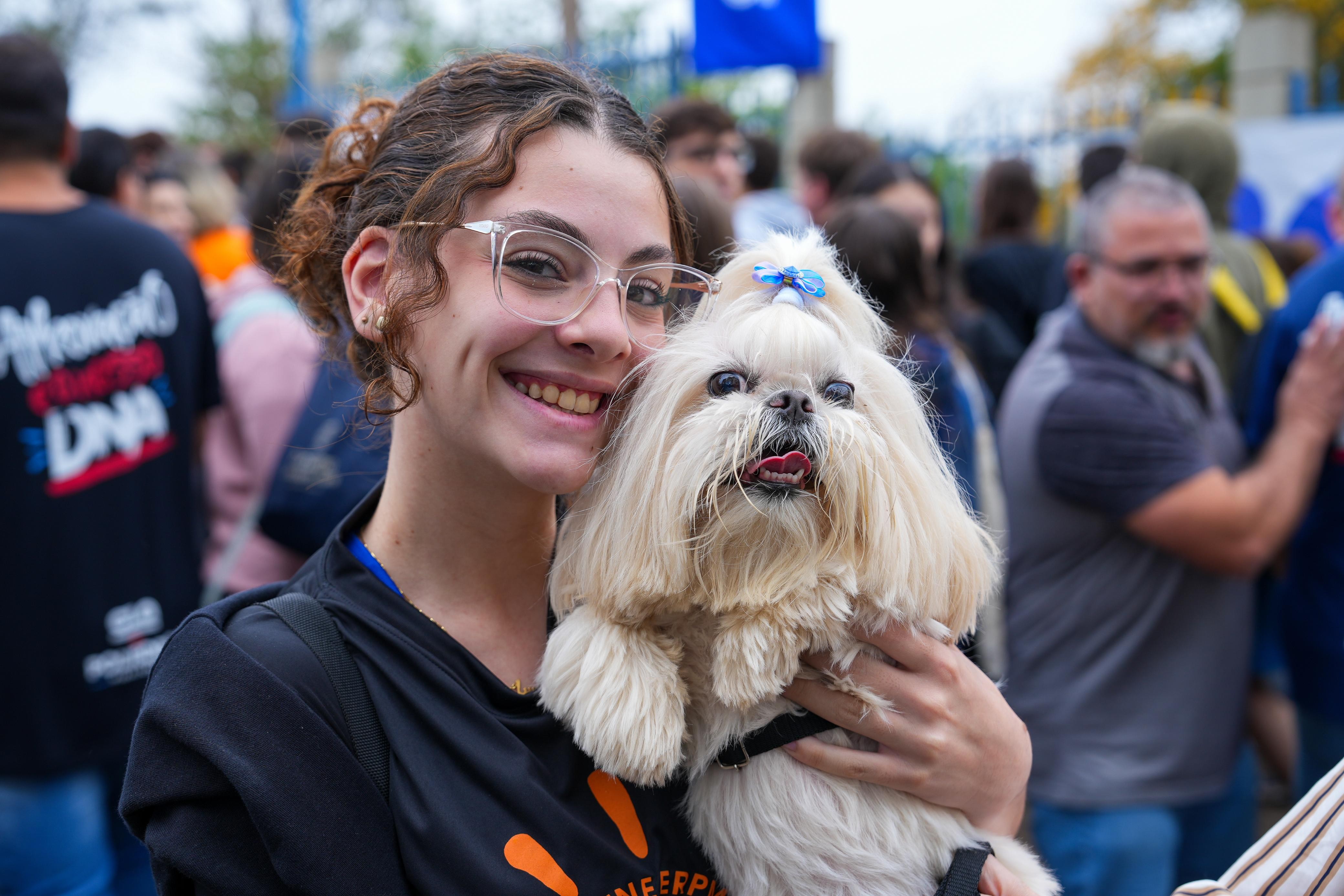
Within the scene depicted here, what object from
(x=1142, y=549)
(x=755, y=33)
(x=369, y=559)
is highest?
(x=755, y=33)

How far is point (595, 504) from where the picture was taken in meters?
1.52

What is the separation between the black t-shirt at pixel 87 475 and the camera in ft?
9.23

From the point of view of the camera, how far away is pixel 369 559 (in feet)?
5.20

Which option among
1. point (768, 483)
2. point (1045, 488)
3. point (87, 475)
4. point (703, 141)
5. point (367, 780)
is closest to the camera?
point (367, 780)

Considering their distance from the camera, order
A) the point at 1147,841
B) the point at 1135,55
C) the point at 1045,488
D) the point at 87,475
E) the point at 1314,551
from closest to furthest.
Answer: the point at 87,475, the point at 1147,841, the point at 1045,488, the point at 1314,551, the point at 1135,55

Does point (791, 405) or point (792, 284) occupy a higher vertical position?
point (792, 284)

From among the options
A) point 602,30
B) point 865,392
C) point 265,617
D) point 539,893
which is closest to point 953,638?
→ point 865,392

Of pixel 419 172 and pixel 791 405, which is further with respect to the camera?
pixel 419 172

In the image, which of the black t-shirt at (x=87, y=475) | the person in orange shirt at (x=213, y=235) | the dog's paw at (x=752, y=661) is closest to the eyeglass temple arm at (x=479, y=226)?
the dog's paw at (x=752, y=661)

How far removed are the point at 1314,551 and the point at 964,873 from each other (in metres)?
2.58

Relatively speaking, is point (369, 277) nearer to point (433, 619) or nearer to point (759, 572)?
point (433, 619)

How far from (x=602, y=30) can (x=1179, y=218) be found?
832cm

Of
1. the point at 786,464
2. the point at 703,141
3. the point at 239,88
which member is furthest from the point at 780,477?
the point at 239,88

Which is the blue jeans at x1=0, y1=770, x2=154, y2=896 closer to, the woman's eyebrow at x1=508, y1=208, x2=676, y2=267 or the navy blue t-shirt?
the woman's eyebrow at x1=508, y1=208, x2=676, y2=267
